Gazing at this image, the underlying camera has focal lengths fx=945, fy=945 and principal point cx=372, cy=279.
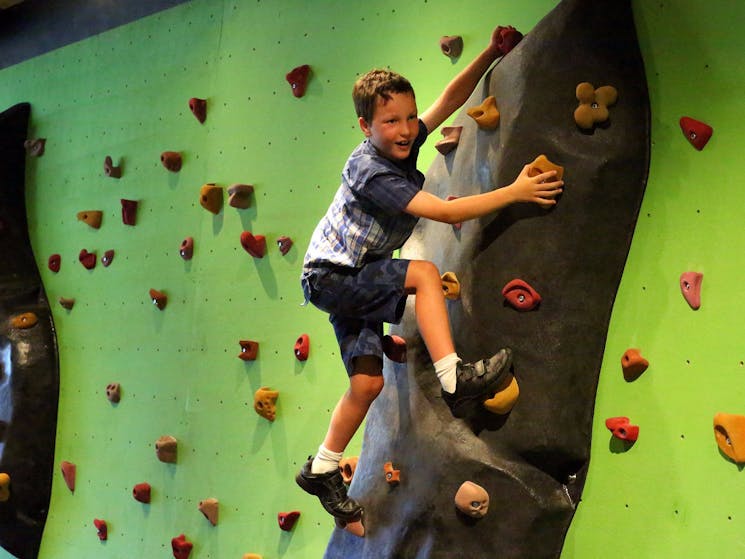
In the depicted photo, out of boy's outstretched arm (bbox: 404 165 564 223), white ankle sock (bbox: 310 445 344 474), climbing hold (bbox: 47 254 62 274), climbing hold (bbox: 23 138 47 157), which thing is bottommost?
white ankle sock (bbox: 310 445 344 474)

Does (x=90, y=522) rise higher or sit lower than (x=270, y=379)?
lower

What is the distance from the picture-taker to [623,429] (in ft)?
6.84

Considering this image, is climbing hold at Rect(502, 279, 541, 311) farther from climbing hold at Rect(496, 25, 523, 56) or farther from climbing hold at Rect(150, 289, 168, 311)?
climbing hold at Rect(150, 289, 168, 311)

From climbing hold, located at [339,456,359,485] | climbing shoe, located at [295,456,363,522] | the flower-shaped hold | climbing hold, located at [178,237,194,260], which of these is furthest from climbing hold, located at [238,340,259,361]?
the flower-shaped hold

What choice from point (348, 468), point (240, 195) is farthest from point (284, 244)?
point (348, 468)

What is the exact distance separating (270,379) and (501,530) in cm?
114

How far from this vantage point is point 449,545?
6.91 ft

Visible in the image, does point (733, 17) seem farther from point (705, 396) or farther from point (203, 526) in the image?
point (203, 526)

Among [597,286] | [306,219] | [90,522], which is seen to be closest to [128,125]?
[306,219]

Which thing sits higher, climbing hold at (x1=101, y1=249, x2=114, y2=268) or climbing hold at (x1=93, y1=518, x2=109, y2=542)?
climbing hold at (x1=101, y1=249, x2=114, y2=268)

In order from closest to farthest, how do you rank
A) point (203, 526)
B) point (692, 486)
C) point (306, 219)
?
point (692, 486), point (306, 219), point (203, 526)

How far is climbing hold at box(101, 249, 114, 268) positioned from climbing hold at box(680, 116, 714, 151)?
2.31 m

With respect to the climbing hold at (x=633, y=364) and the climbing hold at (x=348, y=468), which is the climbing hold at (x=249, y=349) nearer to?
the climbing hold at (x=348, y=468)

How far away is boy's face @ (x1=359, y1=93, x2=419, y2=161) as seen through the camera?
78.4 inches
